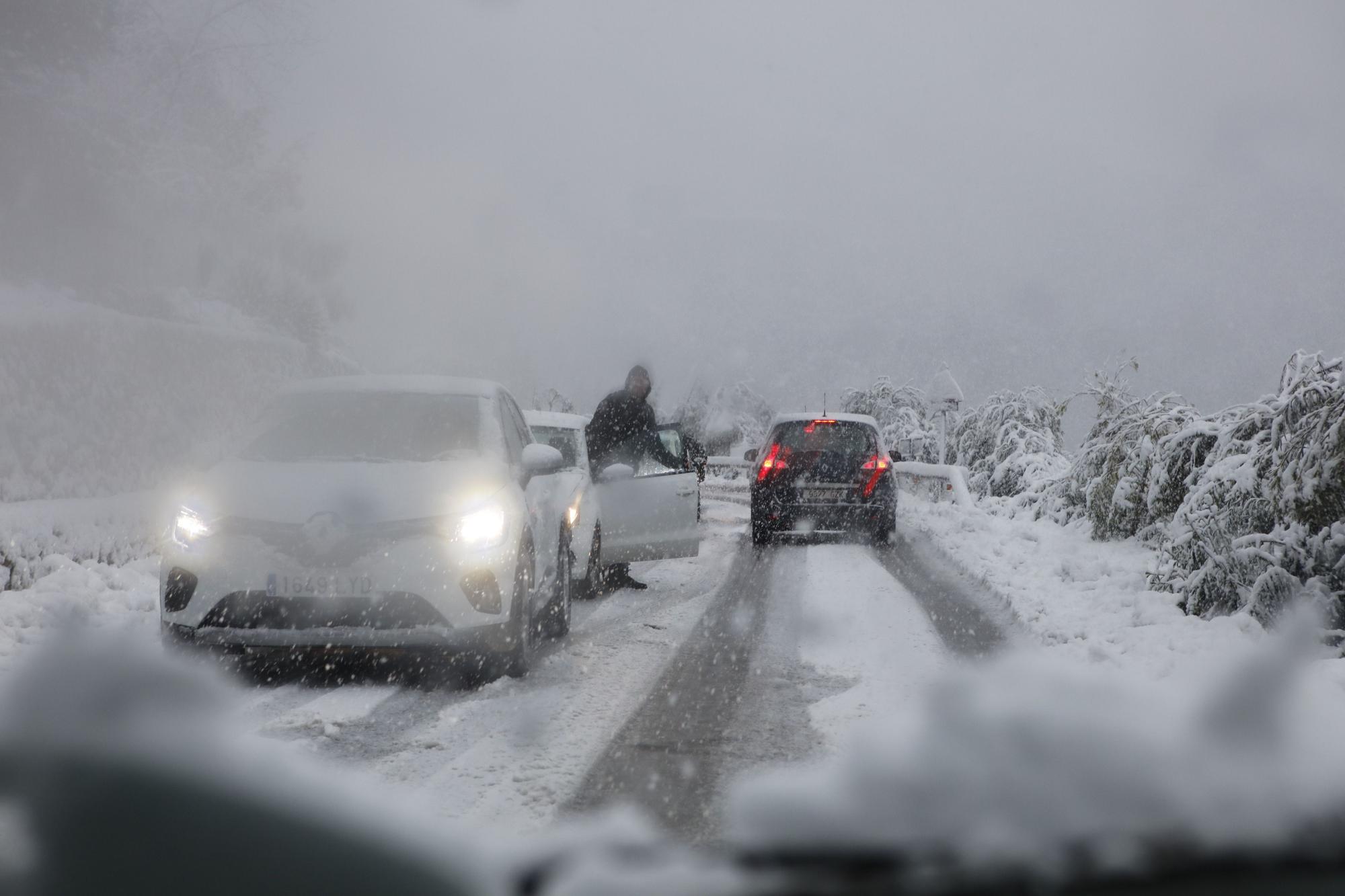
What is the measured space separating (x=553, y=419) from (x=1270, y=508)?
5.41m

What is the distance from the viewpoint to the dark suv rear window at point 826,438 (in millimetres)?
12969

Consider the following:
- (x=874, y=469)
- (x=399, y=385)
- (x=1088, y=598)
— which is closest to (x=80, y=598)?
(x=399, y=385)

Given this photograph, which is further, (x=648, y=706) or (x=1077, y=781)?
(x=648, y=706)

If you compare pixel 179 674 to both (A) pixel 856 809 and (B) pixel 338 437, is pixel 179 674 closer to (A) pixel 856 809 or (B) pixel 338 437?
(A) pixel 856 809

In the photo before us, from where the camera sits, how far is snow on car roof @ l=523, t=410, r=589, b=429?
8.55 m

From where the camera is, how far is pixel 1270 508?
22.4ft

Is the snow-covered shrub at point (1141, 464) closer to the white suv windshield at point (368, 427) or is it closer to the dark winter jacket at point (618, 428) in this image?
the dark winter jacket at point (618, 428)

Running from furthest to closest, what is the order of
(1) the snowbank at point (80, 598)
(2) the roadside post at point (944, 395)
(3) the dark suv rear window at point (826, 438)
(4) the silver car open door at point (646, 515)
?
(2) the roadside post at point (944, 395) → (3) the dark suv rear window at point (826, 438) → (4) the silver car open door at point (646, 515) → (1) the snowbank at point (80, 598)

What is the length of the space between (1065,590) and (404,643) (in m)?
5.85

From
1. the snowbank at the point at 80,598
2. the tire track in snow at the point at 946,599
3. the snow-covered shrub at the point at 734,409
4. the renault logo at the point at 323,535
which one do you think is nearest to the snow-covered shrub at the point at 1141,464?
the tire track in snow at the point at 946,599

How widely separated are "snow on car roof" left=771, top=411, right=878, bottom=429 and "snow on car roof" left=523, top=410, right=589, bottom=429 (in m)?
4.80

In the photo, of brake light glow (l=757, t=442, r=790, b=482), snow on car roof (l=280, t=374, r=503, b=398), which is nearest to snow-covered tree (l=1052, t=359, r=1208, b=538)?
brake light glow (l=757, t=442, r=790, b=482)

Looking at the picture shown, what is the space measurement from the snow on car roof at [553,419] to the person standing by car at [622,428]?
1.93 ft

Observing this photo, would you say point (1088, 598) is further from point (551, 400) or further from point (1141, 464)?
point (551, 400)
